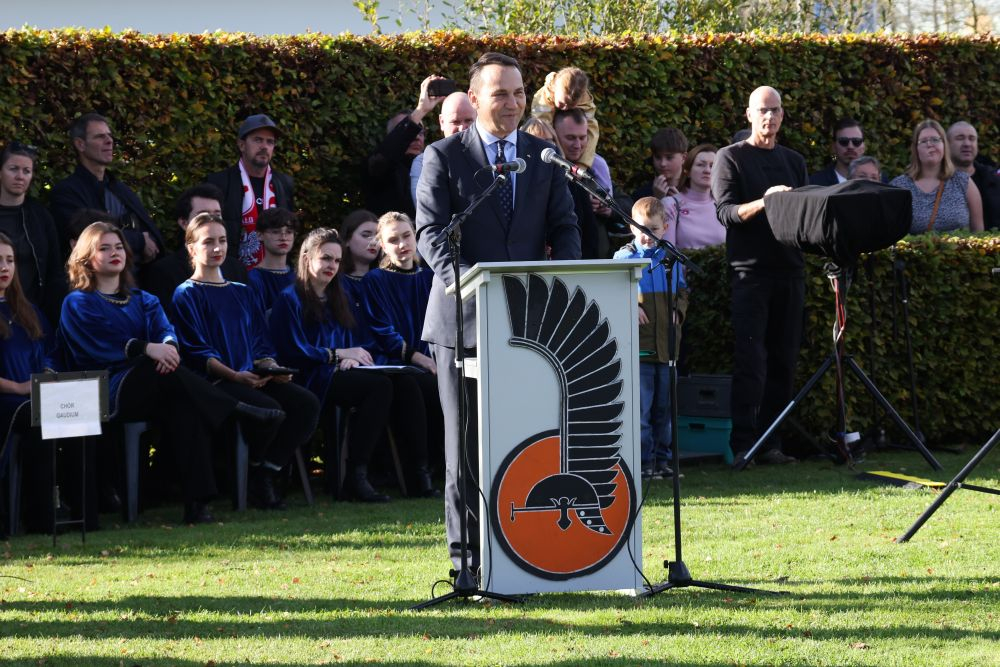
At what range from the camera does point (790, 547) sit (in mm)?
7004

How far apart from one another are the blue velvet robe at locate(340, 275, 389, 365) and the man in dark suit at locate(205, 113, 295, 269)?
789 millimetres

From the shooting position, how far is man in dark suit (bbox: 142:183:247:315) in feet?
31.6

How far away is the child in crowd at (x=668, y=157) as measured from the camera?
11609 mm

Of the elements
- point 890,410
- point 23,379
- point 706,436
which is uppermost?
point 23,379

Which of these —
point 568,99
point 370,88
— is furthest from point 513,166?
point 370,88

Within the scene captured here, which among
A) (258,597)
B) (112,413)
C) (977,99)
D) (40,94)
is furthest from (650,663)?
(977,99)

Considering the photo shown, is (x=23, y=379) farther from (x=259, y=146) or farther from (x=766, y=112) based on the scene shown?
(x=766, y=112)

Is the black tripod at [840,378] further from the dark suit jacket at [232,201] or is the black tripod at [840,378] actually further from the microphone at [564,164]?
the microphone at [564,164]

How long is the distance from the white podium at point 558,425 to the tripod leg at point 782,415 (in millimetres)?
3981

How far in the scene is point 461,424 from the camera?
18.4ft

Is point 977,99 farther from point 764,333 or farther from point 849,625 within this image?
point 849,625

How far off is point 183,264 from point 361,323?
131 cm

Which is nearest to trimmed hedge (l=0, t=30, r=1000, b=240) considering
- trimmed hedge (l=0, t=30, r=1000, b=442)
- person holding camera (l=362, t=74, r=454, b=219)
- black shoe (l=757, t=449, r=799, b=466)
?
trimmed hedge (l=0, t=30, r=1000, b=442)

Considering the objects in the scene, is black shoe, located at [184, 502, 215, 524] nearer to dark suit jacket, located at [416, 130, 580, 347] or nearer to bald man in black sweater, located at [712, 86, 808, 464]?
dark suit jacket, located at [416, 130, 580, 347]
